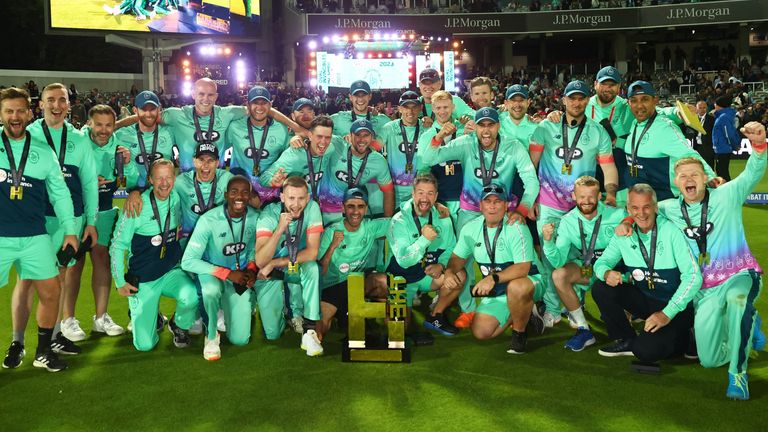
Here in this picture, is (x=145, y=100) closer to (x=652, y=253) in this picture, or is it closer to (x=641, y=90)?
(x=641, y=90)

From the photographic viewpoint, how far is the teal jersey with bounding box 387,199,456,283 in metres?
6.84

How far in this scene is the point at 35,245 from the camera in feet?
19.0

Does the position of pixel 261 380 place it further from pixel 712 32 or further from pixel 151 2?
pixel 712 32

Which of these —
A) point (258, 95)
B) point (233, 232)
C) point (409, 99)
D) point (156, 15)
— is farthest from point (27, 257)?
point (156, 15)

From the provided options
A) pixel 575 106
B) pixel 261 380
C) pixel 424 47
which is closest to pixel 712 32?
pixel 424 47

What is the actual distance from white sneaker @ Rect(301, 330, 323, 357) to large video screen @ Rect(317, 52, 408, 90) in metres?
26.5

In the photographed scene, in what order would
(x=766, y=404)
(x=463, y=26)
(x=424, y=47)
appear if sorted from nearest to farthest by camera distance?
(x=766, y=404), (x=424, y=47), (x=463, y=26)

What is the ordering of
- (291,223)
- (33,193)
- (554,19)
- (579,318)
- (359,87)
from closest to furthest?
(33,193), (579,318), (291,223), (359,87), (554,19)

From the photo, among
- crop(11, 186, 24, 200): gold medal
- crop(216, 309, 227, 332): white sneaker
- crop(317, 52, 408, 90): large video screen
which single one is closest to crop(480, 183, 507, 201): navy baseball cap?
crop(216, 309, 227, 332): white sneaker

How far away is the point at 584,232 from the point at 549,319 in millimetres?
1030

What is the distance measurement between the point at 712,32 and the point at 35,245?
43881 mm

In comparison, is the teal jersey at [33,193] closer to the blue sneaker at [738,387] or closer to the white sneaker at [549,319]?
the white sneaker at [549,319]

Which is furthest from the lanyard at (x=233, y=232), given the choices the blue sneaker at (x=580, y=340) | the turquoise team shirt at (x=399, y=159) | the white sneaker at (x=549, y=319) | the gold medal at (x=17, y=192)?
the blue sneaker at (x=580, y=340)

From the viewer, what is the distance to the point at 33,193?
5.79m
